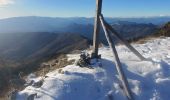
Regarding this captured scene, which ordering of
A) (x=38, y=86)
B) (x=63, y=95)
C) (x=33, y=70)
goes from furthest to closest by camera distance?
1. (x=33, y=70)
2. (x=38, y=86)
3. (x=63, y=95)

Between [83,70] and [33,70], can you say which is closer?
[83,70]

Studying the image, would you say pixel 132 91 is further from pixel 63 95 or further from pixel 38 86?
pixel 38 86

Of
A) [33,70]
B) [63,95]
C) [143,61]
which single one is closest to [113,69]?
[143,61]

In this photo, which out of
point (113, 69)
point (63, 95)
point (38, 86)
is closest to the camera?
point (63, 95)

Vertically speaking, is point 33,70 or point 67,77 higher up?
point 67,77

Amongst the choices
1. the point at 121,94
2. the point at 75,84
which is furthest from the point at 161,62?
the point at 75,84

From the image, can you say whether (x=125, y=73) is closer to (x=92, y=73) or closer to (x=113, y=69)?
(x=113, y=69)
